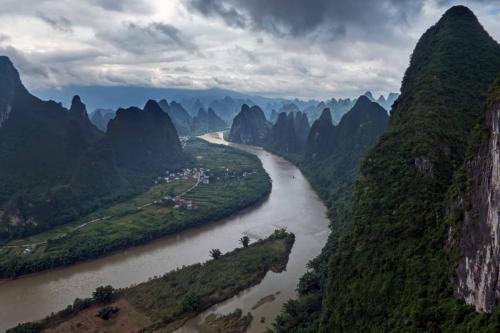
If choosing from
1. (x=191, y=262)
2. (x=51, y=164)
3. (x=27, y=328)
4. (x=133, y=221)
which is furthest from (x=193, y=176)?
(x=27, y=328)

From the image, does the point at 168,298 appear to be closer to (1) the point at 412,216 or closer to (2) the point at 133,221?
(1) the point at 412,216

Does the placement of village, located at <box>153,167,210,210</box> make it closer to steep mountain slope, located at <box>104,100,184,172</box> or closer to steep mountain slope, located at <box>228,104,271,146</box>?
steep mountain slope, located at <box>104,100,184,172</box>

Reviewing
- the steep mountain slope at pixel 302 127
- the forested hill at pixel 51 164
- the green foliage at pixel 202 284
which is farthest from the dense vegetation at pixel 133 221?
the steep mountain slope at pixel 302 127

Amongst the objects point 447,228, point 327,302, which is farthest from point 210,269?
point 447,228

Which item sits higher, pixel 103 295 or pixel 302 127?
pixel 302 127

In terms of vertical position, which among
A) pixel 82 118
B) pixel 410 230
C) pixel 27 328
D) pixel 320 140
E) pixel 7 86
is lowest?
pixel 27 328

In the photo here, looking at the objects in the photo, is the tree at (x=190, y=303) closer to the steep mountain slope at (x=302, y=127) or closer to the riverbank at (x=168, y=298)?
the riverbank at (x=168, y=298)
